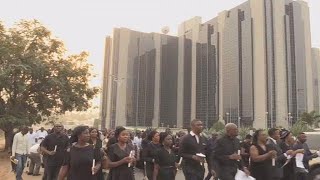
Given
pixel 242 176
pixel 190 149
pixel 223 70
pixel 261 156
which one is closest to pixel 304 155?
pixel 261 156

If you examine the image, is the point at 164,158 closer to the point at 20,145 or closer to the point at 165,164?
the point at 165,164

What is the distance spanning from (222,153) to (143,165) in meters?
2.50

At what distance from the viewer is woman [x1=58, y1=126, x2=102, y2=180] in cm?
546

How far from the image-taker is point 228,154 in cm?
690

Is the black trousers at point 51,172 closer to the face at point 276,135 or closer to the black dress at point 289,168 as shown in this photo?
the face at point 276,135

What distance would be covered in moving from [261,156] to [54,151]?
490cm

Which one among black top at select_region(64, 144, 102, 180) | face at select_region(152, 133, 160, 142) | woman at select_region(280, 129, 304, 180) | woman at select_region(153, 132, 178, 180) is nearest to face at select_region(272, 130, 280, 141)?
woman at select_region(280, 129, 304, 180)

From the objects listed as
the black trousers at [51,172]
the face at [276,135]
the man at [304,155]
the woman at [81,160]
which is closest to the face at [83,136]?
the woman at [81,160]

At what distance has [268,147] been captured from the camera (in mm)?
6762

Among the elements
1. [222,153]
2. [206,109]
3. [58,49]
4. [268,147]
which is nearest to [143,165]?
[222,153]

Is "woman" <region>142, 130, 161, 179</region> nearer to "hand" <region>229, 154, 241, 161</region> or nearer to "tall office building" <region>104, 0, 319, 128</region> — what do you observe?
"hand" <region>229, 154, 241, 161</region>

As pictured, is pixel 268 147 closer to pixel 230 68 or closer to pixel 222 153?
pixel 222 153

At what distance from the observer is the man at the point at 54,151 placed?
Result: 30.2 feet

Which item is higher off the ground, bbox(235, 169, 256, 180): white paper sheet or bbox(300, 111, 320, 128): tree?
bbox(300, 111, 320, 128): tree
